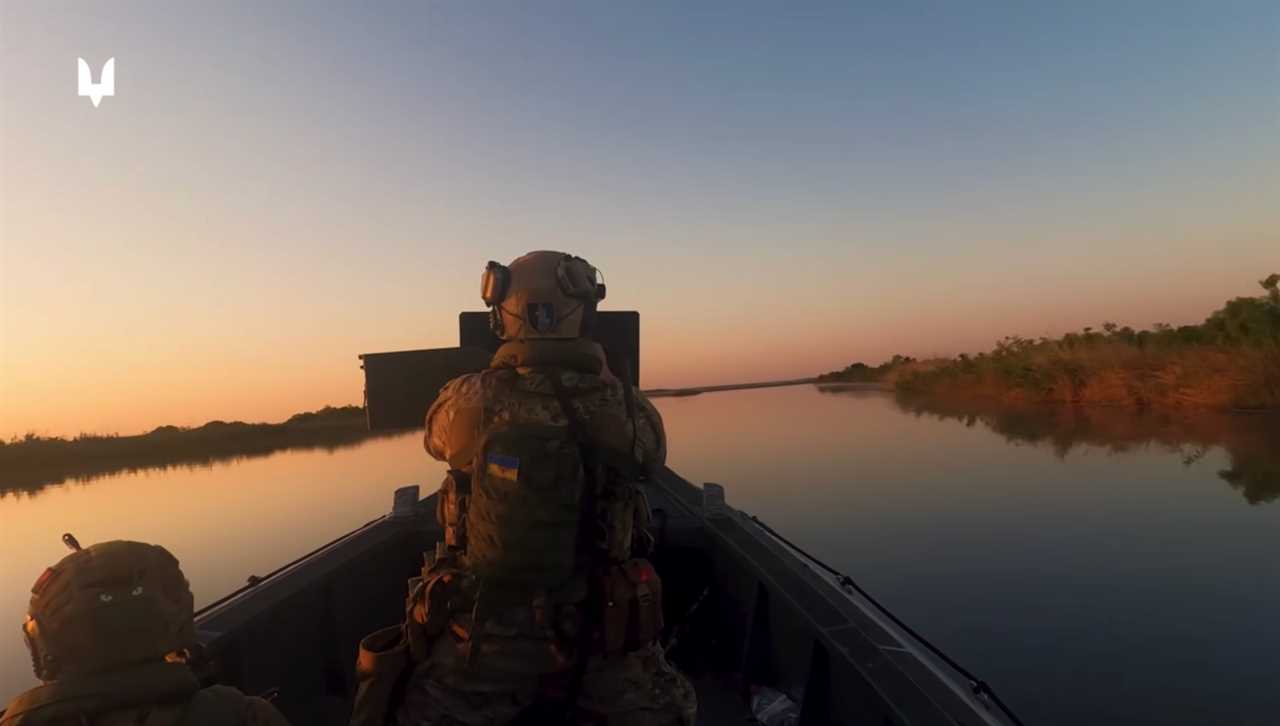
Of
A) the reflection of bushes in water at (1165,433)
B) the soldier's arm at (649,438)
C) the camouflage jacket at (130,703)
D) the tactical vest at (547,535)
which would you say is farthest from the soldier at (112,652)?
the reflection of bushes in water at (1165,433)

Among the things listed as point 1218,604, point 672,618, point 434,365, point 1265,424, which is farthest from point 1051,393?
point 434,365

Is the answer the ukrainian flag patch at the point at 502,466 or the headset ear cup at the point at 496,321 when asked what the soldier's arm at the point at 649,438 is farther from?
the headset ear cup at the point at 496,321

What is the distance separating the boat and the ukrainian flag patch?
0.97 metres

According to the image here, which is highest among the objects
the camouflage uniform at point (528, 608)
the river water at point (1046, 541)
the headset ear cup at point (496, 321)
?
the headset ear cup at point (496, 321)

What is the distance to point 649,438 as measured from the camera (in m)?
2.63

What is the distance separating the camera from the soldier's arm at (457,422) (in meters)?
2.48

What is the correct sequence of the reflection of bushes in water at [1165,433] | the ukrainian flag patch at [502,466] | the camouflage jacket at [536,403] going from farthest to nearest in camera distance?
the reflection of bushes in water at [1165,433], the camouflage jacket at [536,403], the ukrainian flag patch at [502,466]

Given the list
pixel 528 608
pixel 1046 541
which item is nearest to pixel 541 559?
pixel 528 608

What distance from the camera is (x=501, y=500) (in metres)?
2.27

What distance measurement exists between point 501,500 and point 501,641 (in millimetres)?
545

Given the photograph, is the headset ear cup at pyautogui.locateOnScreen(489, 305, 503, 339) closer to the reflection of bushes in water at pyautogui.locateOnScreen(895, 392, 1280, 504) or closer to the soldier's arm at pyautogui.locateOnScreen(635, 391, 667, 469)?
the soldier's arm at pyautogui.locateOnScreen(635, 391, 667, 469)

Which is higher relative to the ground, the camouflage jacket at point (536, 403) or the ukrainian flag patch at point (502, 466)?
the camouflage jacket at point (536, 403)

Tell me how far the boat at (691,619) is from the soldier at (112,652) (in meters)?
0.38

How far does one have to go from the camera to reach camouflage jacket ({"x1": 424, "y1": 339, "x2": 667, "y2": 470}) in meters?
2.47
